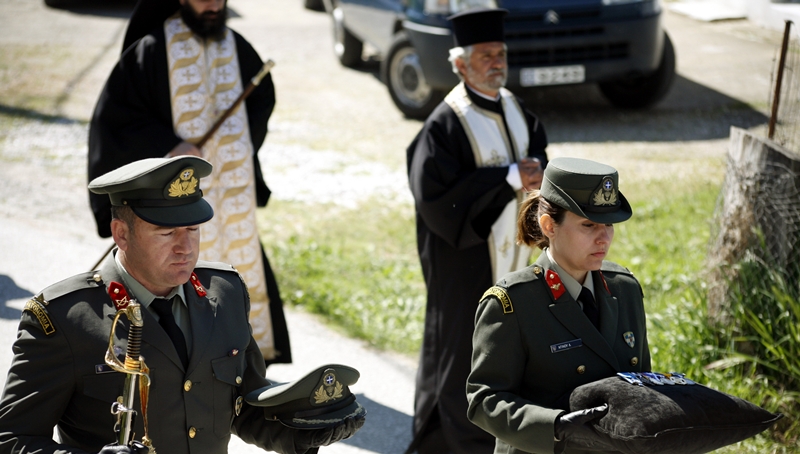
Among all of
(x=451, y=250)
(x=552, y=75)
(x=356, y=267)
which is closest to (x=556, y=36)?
(x=552, y=75)

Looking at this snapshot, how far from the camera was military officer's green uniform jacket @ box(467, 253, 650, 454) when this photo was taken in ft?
9.11

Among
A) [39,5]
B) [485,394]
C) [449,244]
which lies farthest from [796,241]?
[39,5]

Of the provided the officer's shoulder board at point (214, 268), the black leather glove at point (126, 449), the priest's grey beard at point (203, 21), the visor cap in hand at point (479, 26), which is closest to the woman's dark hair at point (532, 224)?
the officer's shoulder board at point (214, 268)

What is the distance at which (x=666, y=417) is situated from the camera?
246cm

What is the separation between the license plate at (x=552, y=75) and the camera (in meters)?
10.2

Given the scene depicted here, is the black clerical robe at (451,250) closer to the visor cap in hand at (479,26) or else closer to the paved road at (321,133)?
the visor cap in hand at (479,26)

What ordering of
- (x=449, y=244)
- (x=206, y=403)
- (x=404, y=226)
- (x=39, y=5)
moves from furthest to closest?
(x=39, y=5)
(x=404, y=226)
(x=449, y=244)
(x=206, y=403)

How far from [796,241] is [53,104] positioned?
31.2 ft

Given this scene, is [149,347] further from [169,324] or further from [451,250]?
[451,250]

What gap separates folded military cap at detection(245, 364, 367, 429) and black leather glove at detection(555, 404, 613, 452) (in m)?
0.57

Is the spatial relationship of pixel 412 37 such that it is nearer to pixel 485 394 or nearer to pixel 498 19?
pixel 498 19

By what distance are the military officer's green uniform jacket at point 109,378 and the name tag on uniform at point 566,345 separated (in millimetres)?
819

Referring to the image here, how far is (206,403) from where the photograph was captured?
2.71 m

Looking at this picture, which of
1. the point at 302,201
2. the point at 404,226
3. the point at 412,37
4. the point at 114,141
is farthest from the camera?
the point at 412,37
